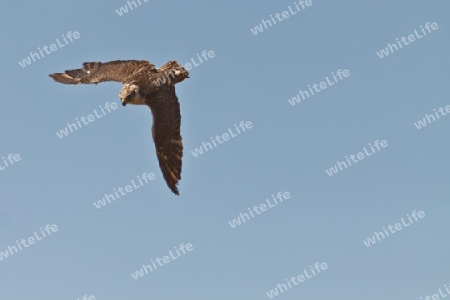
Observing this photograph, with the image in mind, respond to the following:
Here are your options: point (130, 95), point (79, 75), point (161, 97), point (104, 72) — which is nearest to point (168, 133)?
point (161, 97)

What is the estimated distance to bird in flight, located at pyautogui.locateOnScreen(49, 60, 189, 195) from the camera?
35.5 metres

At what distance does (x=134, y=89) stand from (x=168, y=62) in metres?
3.34

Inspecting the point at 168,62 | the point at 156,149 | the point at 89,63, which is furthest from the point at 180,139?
the point at 89,63

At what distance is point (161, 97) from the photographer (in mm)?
35844

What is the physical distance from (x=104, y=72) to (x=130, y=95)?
4.24m

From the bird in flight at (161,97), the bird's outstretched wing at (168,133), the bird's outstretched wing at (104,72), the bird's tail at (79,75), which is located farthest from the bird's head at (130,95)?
the bird's tail at (79,75)

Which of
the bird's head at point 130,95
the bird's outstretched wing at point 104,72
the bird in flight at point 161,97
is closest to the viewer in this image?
the bird's head at point 130,95

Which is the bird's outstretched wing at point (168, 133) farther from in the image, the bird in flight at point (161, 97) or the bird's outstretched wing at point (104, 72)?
the bird's outstretched wing at point (104, 72)

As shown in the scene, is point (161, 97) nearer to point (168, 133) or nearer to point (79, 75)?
point (168, 133)

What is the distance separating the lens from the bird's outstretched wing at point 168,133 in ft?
117

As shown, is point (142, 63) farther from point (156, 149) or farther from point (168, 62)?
point (156, 149)

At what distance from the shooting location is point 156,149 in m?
36.5

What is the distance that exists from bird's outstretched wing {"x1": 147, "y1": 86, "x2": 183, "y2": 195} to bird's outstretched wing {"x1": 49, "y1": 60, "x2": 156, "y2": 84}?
1792 mm

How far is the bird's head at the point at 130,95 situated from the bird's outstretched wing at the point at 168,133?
1.85ft
